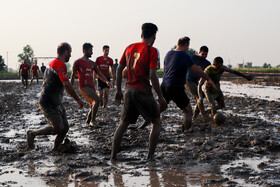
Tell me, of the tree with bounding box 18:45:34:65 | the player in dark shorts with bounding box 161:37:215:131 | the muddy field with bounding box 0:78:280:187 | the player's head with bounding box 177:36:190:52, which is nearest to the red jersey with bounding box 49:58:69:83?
the muddy field with bounding box 0:78:280:187

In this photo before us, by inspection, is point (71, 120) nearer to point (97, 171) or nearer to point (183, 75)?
point (183, 75)

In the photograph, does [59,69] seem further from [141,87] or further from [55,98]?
[141,87]

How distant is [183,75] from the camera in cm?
709

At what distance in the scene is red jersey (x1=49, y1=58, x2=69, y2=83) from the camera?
5.96 metres

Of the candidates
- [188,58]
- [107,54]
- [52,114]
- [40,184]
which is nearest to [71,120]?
[107,54]

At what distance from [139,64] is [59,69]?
1.40m

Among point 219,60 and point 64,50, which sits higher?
point 64,50

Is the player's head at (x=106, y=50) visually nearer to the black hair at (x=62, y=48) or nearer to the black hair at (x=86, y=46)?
the black hair at (x=86, y=46)

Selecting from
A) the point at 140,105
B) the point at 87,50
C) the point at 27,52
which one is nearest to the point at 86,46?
the point at 87,50

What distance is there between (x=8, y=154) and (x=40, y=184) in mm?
1853

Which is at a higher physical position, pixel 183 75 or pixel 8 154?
pixel 183 75

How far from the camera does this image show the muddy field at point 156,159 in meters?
4.67

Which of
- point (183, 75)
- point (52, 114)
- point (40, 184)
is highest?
point (183, 75)

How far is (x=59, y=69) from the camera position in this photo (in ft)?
19.6
